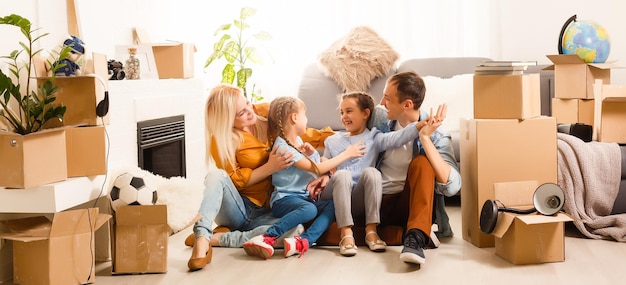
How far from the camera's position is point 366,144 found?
11.9 ft

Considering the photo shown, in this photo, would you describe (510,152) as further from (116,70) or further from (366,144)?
(116,70)

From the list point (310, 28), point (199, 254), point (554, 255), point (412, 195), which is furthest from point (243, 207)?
point (310, 28)

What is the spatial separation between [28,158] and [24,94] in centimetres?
45

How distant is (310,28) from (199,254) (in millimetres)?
3057

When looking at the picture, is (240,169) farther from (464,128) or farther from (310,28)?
(310,28)

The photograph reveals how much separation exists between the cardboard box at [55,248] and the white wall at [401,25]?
2.45 metres

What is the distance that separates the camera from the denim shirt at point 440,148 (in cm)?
349

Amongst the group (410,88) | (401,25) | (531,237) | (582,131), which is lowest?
(531,237)

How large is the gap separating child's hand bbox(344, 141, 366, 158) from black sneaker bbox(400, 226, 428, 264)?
0.50 m

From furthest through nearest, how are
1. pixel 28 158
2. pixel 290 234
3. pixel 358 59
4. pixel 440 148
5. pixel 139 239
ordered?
pixel 358 59
pixel 440 148
pixel 290 234
pixel 139 239
pixel 28 158

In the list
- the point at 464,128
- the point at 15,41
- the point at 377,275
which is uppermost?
the point at 15,41

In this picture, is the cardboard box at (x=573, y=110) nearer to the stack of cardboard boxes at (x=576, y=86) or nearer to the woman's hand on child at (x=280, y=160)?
the stack of cardboard boxes at (x=576, y=86)

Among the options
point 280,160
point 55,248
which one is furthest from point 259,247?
point 55,248

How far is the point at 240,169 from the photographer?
11.9 ft
